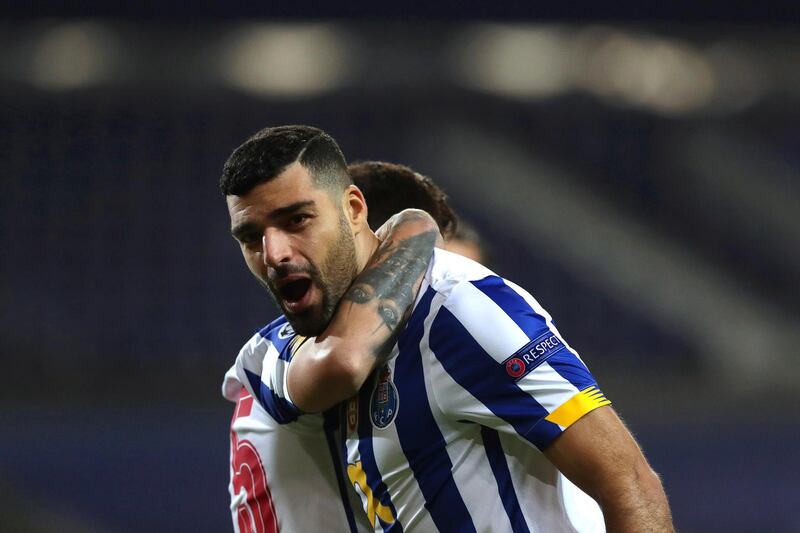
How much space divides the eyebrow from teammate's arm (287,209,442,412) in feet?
0.57

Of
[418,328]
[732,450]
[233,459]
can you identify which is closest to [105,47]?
[732,450]

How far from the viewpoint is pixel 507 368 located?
1.76 metres

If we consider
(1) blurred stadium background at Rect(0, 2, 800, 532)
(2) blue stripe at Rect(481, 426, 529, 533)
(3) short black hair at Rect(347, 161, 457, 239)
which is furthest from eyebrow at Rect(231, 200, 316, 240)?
(1) blurred stadium background at Rect(0, 2, 800, 532)

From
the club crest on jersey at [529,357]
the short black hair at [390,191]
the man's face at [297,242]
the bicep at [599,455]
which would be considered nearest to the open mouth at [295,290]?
the man's face at [297,242]

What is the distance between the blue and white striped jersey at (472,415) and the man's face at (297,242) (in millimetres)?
156

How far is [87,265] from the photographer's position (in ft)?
25.1

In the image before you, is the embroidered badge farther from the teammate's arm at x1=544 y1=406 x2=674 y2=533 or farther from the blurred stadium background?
the blurred stadium background

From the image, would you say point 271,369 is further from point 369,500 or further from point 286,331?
point 369,500

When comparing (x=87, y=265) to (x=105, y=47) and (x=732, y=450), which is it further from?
(x=732, y=450)

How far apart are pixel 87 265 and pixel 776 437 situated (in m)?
4.62

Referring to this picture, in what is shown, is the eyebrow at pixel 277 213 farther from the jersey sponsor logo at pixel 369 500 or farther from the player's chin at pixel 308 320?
the jersey sponsor logo at pixel 369 500

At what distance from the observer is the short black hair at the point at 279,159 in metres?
1.91

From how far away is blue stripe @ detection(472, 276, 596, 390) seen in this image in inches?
69.4

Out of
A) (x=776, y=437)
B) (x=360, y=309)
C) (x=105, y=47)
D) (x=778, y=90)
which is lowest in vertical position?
(x=776, y=437)
